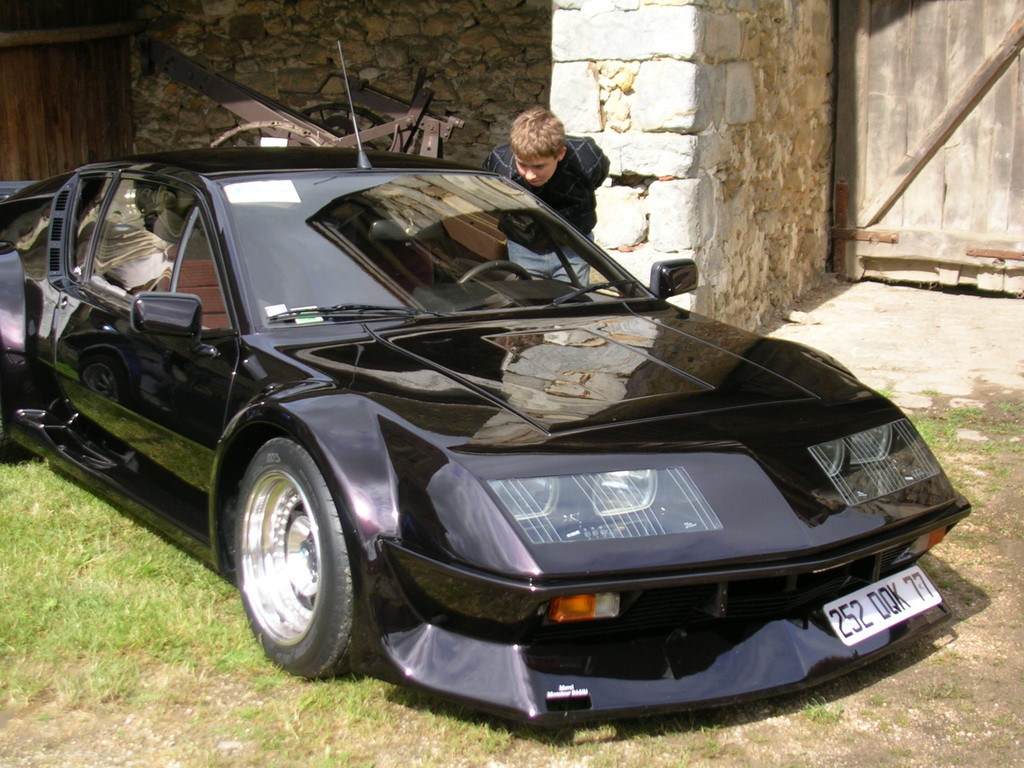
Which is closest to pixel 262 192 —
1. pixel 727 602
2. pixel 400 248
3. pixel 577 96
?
pixel 400 248

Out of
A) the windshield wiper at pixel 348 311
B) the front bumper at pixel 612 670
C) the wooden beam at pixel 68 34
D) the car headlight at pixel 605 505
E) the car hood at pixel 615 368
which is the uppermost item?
the wooden beam at pixel 68 34

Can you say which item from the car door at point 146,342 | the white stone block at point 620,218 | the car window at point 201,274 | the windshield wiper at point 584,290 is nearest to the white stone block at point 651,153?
the white stone block at point 620,218

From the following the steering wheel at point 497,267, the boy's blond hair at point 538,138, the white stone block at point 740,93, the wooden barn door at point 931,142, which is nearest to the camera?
the steering wheel at point 497,267

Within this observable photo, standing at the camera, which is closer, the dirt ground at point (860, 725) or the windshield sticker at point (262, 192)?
the dirt ground at point (860, 725)

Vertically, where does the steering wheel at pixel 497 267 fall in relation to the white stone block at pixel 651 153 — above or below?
below

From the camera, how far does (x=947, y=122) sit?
321 inches

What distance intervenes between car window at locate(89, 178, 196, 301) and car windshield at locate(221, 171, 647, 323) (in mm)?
320

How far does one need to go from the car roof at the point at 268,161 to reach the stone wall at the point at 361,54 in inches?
256

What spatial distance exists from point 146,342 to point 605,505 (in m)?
1.80

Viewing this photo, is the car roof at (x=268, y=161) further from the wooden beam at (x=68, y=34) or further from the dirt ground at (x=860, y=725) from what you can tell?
the wooden beam at (x=68, y=34)

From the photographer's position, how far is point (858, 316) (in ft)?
25.4

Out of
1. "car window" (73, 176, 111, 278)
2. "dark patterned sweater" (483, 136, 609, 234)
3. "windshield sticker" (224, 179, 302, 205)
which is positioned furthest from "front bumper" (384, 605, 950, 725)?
"dark patterned sweater" (483, 136, 609, 234)

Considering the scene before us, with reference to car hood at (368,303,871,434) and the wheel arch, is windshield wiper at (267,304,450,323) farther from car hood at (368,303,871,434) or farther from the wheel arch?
the wheel arch

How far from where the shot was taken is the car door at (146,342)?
3.50m
